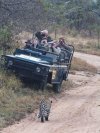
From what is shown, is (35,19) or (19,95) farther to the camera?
(35,19)

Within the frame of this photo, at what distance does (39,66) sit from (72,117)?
3.25 meters

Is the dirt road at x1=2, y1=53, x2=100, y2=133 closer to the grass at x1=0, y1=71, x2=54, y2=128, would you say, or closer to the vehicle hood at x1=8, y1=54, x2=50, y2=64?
the grass at x1=0, y1=71, x2=54, y2=128

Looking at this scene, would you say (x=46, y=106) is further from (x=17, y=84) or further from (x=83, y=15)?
(x=83, y=15)

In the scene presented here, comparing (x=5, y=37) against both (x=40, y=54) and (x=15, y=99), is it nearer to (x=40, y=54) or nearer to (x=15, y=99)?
(x=40, y=54)

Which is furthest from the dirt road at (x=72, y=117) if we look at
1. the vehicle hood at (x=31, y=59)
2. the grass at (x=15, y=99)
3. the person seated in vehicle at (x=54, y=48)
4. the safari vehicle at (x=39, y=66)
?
the person seated in vehicle at (x=54, y=48)

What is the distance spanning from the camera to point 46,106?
1304cm

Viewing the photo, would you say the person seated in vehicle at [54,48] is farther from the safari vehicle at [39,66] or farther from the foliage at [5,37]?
the foliage at [5,37]

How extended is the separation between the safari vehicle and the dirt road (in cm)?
70

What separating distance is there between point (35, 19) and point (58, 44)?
2.03 m

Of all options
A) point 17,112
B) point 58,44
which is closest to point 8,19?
point 58,44

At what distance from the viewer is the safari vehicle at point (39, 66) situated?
16.5m

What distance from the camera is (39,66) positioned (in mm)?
16422

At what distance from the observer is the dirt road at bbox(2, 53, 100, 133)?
38.8 feet

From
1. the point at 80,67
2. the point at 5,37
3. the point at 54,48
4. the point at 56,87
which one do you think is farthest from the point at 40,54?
the point at 80,67
